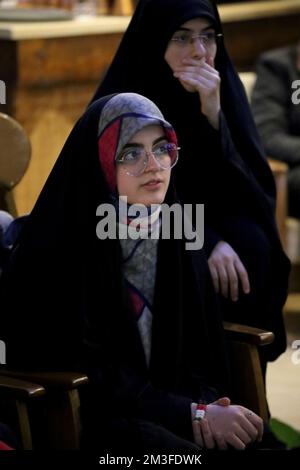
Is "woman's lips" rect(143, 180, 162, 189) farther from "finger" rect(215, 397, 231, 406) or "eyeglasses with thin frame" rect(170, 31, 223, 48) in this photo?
"eyeglasses with thin frame" rect(170, 31, 223, 48)

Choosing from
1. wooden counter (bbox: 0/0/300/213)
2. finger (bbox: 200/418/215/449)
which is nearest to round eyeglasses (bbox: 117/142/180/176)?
finger (bbox: 200/418/215/449)

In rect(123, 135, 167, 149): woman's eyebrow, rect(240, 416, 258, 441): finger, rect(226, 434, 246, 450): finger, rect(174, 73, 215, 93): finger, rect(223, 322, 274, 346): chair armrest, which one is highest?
rect(174, 73, 215, 93): finger

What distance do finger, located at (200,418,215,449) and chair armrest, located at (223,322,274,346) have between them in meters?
0.33

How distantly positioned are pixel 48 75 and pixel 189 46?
90.0 inches

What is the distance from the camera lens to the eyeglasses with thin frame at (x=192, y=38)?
3.22 metres

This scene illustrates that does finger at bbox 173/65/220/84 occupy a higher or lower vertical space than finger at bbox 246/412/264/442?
higher

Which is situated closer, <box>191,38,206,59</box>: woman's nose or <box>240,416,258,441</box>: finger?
<box>240,416,258,441</box>: finger

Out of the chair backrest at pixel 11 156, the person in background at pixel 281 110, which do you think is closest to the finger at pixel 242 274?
the chair backrest at pixel 11 156

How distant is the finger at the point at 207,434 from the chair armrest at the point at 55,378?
0.86 ft

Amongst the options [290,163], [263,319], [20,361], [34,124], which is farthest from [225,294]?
[34,124]

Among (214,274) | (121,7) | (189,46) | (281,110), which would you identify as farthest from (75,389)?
(121,7)

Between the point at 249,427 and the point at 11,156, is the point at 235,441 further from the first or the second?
the point at 11,156

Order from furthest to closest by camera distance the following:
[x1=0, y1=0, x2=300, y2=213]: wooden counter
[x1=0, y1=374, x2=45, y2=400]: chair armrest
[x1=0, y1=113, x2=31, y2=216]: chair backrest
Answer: [x1=0, y1=0, x2=300, y2=213]: wooden counter
[x1=0, y1=113, x2=31, y2=216]: chair backrest
[x1=0, y1=374, x2=45, y2=400]: chair armrest

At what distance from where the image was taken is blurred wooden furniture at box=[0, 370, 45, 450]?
2674 mm
